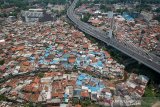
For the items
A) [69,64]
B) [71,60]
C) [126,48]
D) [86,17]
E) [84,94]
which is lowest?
[84,94]

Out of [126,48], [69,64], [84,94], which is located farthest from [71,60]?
[126,48]

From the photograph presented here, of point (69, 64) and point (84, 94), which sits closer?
point (84, 94)

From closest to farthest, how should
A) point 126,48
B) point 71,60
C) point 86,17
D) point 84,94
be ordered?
point 84,94, point 71,60, point 126,48, point 86,17

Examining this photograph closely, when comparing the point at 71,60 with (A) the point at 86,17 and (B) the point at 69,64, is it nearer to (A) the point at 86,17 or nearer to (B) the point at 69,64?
(B) the point at 69,64

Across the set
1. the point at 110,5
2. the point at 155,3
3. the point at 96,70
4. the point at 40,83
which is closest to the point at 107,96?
the point at 96,70

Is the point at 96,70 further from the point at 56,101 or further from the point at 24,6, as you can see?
the point at 24,6

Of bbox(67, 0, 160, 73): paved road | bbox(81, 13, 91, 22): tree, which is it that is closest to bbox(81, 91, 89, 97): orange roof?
bbox(67, 0, 160, 73): paved road

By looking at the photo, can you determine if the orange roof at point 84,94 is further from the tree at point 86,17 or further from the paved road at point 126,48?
the tree at point 86,17

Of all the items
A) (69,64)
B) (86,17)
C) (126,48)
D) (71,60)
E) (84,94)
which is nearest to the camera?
(84,94)

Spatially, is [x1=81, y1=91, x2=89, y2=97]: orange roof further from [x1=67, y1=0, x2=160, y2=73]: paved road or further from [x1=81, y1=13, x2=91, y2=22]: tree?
[x1=81, y1=13, x2=91, y2=22]: tree
